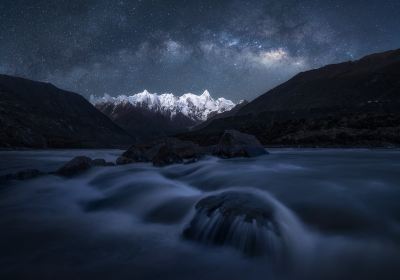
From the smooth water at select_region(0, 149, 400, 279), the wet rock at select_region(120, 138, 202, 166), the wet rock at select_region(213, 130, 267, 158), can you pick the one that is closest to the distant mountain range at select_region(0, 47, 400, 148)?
the wet rock at select_region(213, 130, 267, 158)

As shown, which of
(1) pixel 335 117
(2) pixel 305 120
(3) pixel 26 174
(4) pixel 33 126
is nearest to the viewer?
(3) pixel 26 174

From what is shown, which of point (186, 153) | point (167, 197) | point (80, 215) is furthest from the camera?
point (186, 153)

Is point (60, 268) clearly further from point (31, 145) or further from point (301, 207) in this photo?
point (31, 145)

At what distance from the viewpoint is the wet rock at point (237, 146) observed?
2488 centimetres

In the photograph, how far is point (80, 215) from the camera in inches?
390

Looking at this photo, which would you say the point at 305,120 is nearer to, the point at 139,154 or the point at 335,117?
the point at 335,117

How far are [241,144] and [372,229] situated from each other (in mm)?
19701

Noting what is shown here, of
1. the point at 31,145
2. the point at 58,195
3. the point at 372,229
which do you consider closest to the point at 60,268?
the point at 372,229

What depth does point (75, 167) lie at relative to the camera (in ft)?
60.3

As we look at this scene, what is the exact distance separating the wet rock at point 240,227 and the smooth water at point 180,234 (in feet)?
0.34

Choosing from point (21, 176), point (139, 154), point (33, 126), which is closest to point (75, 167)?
point (21, 176)

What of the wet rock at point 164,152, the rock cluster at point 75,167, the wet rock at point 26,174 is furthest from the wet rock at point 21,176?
the wet rock at point 164,152

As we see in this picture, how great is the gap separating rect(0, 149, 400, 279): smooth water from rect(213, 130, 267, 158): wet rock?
12495 mm

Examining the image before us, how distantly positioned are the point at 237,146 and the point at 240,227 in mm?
19238
